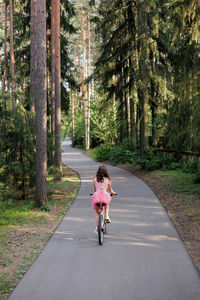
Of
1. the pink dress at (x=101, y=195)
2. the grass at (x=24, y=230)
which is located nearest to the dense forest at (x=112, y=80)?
the grass at (x=24, y=230)

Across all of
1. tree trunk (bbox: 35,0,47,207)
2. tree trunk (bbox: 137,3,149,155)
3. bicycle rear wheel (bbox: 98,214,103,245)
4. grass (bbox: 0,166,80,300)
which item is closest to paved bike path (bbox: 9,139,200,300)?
bicycle rear wheel (bbox: 98,214,103,245)

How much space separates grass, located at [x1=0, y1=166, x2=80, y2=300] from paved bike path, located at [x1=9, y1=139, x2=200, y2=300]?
26 cm

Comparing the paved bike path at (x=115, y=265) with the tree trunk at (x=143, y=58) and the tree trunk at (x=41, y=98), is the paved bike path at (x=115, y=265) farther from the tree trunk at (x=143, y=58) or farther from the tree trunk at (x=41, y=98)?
the tree trunk at (x=143, y=58)

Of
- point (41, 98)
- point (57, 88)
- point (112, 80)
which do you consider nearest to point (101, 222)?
point (41, 98)

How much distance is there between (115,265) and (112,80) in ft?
57.6

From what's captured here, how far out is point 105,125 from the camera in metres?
36.4

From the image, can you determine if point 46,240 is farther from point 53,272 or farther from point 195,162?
point 195,162

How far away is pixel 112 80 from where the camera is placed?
73.3 feet

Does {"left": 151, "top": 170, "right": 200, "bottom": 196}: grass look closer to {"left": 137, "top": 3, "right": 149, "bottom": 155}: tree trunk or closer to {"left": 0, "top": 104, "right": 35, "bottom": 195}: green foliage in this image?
{"left": 137, "top": 3, "right": 149, "bottom": 155}: tree trunk

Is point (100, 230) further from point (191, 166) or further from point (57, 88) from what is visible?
point (57, 88)

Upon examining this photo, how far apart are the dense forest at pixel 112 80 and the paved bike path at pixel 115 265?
11.6 ft

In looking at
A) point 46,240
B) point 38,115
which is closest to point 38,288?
point 46,240

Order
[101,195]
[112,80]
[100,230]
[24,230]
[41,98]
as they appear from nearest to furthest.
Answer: [100,230], [101,195], [24,230], [41,98], [112,80]

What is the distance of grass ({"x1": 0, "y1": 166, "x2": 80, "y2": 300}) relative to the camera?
20.1 ft
